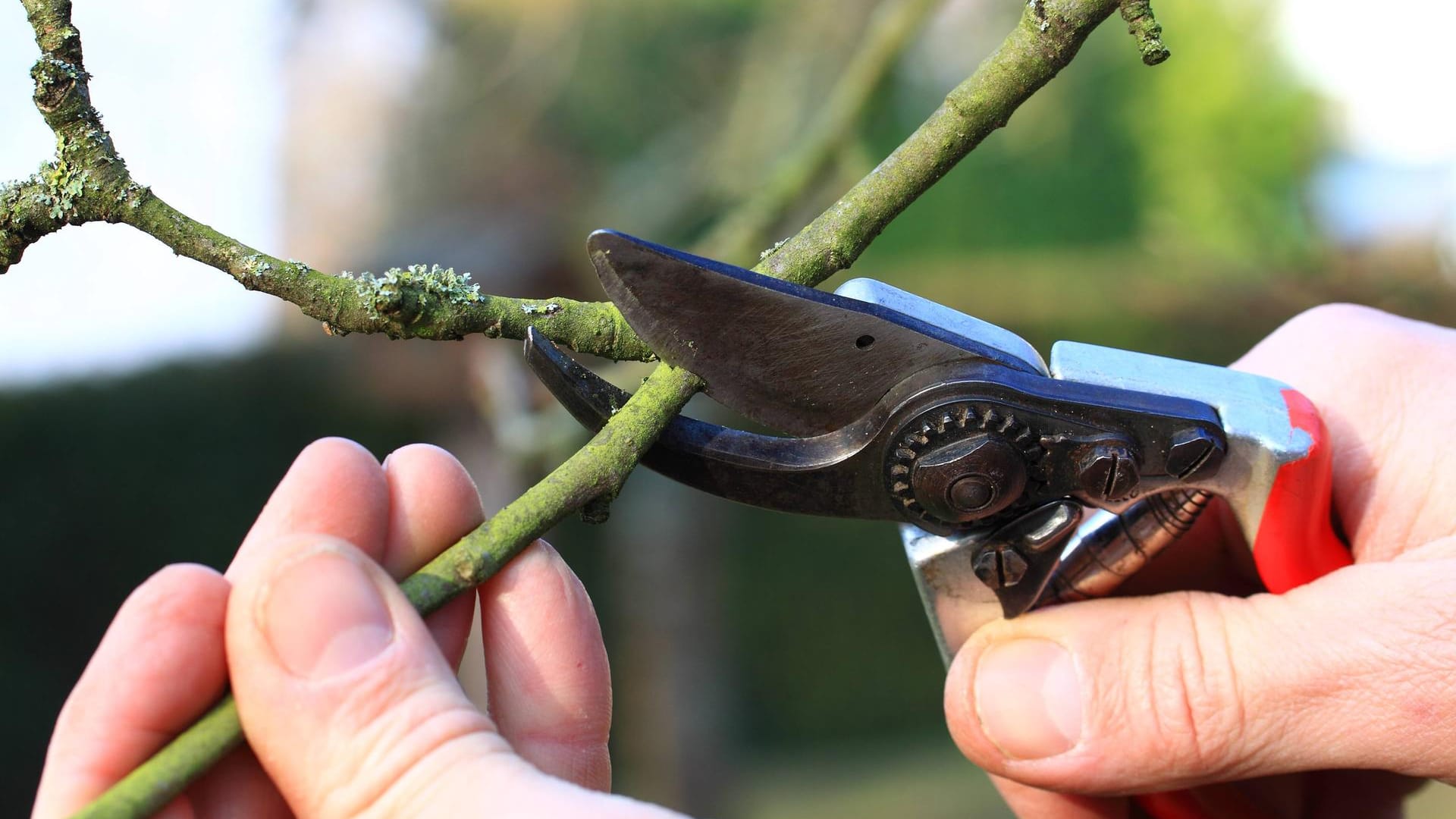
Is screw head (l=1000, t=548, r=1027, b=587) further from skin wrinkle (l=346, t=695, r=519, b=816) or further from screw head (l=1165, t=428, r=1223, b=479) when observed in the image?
skin wrinkle (l=346, t=695, r=519, b=816)

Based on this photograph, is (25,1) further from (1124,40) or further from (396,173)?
(1124,40)

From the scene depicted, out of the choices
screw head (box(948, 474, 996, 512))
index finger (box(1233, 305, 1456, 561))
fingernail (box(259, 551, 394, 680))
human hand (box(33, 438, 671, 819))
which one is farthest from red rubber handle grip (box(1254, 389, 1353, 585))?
fingernail (box(259, 551, 394, 680))

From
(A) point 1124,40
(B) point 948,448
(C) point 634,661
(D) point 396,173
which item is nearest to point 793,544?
(C) point 634,661

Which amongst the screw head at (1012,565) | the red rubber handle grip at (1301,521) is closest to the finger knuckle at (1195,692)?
the red rubber handle grip at (1301,521)

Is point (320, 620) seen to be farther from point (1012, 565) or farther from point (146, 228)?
point (1012, 565)

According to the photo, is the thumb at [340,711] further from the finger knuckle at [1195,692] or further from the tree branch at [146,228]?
the finger knuckle at [1195,692]
